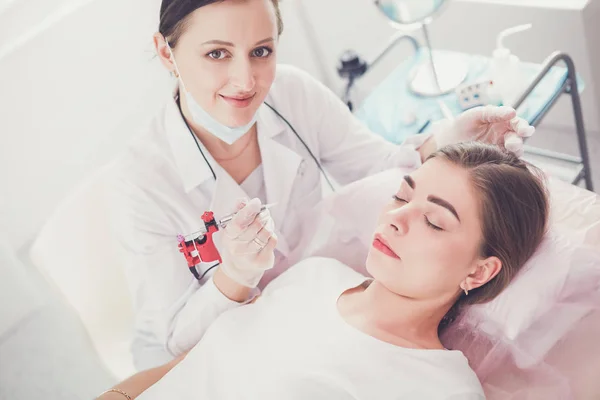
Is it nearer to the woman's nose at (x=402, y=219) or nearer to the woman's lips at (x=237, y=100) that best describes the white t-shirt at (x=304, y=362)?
the woman's nose at (x=402, y=219)

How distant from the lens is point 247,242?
3.65 ft

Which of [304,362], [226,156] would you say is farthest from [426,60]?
[304,362]

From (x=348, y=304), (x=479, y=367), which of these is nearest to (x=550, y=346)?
(x=479, y=367)

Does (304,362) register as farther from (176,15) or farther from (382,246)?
(176,15)

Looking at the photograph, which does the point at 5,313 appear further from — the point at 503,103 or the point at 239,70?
the point at 503,103

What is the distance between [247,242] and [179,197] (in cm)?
31

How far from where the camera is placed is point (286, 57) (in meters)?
2.79

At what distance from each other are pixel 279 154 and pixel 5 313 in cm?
111

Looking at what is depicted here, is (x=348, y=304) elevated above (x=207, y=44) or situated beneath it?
situated beneath

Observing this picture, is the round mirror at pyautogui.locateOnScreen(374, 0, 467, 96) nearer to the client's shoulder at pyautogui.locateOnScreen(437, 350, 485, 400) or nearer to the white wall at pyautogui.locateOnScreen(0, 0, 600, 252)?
the white wall at pyautogui.locateOnScreen(0, 0, 600, 252)

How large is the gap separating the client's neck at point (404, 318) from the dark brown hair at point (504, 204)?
11 cm

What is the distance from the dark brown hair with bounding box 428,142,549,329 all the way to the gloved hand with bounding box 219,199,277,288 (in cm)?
39

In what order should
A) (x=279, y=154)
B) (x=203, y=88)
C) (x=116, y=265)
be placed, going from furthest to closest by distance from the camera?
(x=116, y=265) < (x=279, y=154) < (x=203, y=88)

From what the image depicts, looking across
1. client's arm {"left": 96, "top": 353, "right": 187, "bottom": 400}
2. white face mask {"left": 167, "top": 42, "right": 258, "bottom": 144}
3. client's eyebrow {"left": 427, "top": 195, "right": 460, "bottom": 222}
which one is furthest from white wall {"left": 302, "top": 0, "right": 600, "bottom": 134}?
client's arm {"left": 96, "top": 353, "right": 187, "bottom": 400}
